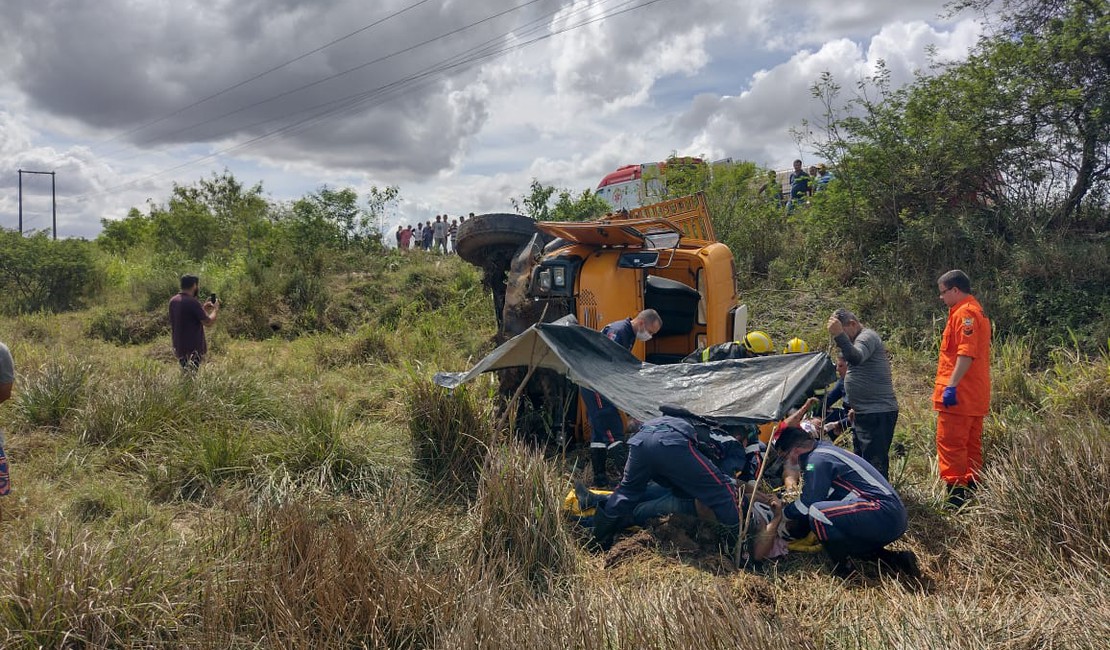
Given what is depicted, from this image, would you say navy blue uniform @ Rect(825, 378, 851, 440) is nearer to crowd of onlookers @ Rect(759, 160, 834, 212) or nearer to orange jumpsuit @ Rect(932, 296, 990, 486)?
orange jumpsuit @ Rect(932, 296, 990, 486)

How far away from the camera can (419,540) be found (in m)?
3.94

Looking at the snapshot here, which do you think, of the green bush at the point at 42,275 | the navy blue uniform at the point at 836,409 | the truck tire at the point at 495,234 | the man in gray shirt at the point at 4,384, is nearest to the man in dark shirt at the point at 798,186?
the truck tire at the point at 495,234

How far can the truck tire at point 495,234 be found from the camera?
8312 mm

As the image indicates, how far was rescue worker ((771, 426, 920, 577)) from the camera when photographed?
3.76 metres

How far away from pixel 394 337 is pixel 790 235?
700cm

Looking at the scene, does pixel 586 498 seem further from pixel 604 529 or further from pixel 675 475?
pixel 675 475

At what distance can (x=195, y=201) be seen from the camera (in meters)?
20.9

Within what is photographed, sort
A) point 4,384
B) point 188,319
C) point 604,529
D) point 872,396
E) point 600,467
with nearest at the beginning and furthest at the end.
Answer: point 4,384, point 604,529, point 872,396, point 600,467, point 188,319

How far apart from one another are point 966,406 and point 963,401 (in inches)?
1.5

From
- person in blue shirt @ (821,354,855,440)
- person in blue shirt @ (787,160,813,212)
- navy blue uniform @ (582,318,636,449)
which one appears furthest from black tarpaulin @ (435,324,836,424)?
person in blue shirt @ (787,160,813,212)

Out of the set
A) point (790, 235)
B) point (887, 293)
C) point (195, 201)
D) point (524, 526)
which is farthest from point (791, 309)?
point (195, 201)

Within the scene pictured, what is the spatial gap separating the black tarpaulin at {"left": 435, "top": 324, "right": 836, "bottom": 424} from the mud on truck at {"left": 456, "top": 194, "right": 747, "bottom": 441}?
2.71 ft


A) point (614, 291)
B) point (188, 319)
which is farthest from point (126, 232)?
point (614, 291)

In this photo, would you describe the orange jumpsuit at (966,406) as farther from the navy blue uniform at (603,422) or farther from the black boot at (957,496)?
the navy blue uniform at (603,422)
